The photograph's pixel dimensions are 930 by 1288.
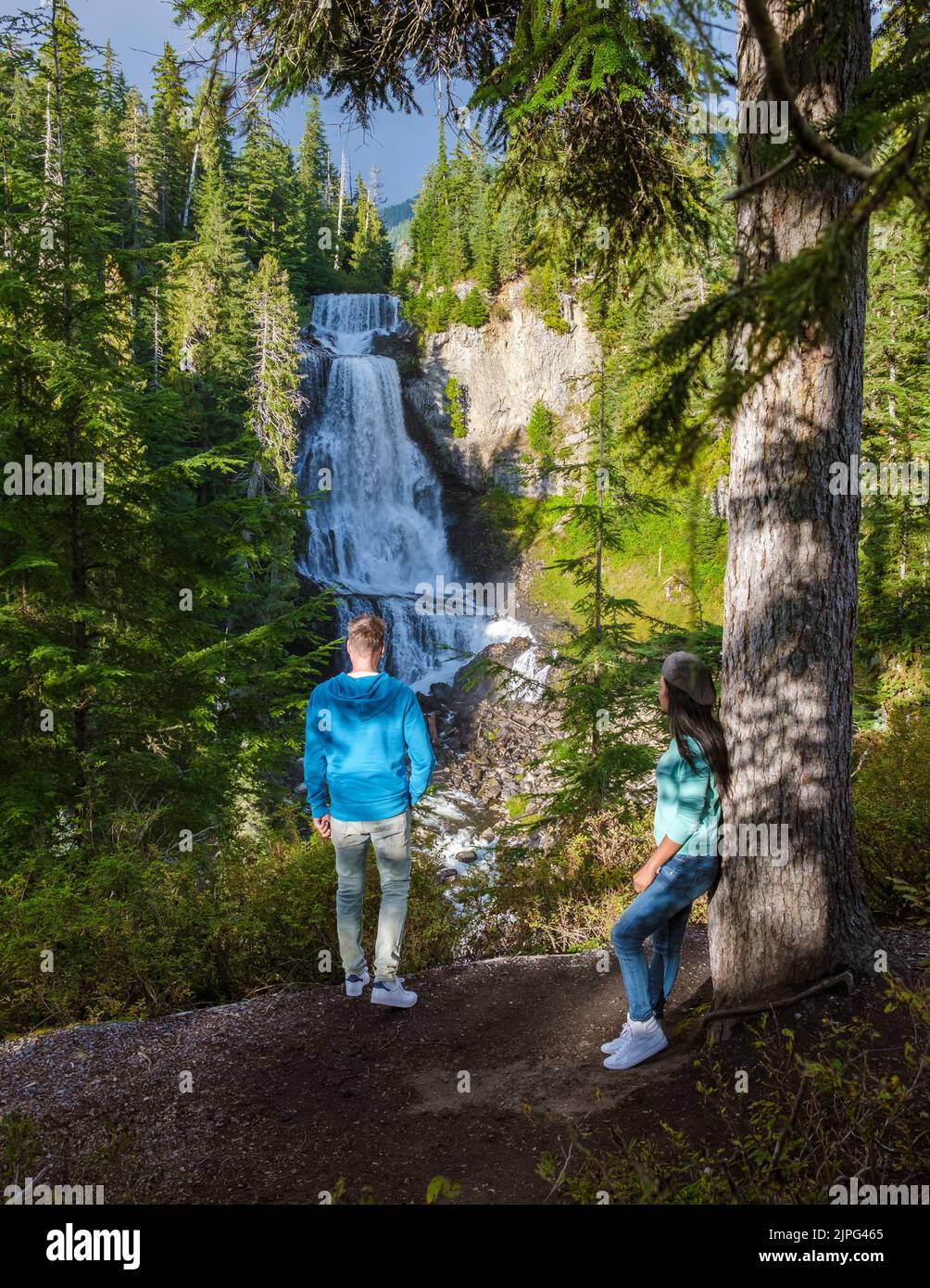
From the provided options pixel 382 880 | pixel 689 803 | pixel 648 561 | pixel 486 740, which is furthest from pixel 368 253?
pixel 689 803

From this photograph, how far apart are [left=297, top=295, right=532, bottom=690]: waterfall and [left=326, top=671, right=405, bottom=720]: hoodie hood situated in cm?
2401

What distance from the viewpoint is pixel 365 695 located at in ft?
14.3

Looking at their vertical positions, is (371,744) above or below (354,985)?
above

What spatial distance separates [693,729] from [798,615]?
0.72 metres

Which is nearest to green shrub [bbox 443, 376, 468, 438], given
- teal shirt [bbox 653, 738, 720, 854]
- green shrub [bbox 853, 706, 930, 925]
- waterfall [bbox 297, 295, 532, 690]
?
waterfall [bbox 297, 295, 532, 690]

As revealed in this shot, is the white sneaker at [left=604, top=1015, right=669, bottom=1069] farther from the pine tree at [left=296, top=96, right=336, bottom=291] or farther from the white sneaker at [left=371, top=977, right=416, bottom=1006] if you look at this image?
the pine tree at [left=296, top=96, right=336, bottom=291]

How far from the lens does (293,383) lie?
2397 cm

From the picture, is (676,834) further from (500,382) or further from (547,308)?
(500,382)

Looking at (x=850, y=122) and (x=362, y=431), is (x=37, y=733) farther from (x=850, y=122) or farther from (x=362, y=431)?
(x=362, y=431)

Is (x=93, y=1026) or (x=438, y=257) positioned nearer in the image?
(x=93, y=1026)

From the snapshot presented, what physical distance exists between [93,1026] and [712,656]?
21.4 feet

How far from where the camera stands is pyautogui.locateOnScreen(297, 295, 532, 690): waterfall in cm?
2997
